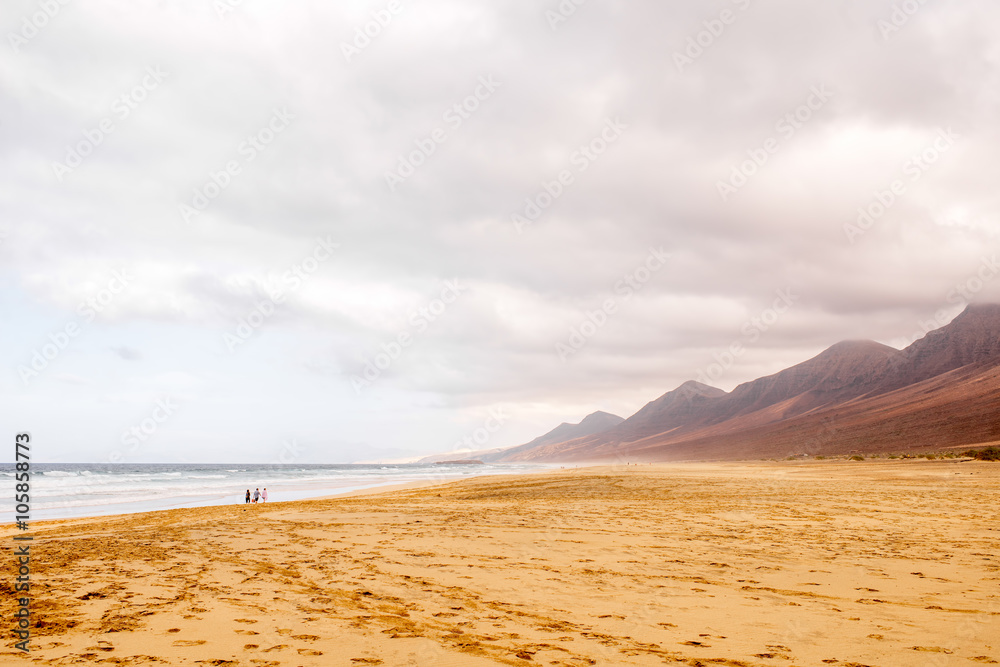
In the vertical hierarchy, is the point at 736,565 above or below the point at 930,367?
below

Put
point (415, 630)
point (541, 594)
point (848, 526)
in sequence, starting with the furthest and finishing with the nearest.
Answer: point (848, 526) < point (541, 594) < point (415, 630)

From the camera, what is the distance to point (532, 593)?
28.4 ft

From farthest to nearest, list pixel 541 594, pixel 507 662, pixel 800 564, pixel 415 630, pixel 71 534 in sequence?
pixel 71 534, pixel 800 564, pixel 541 594, pixel 415 630, pixel 507 662

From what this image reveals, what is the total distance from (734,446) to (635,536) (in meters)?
171

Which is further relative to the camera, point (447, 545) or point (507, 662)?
point (447, 545)

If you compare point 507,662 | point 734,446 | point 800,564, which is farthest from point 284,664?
point 734,446

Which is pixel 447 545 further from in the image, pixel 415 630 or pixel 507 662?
pixel 507 662

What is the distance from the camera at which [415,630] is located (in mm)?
6816

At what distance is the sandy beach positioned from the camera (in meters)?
6.11

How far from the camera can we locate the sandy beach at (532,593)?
20.1 feet

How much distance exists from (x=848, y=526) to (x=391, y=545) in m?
11.8

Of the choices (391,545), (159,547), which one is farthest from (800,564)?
(159,547)

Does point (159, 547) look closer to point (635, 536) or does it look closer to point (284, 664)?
point (284, 664)

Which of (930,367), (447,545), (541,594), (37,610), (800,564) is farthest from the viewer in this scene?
(930,367)
